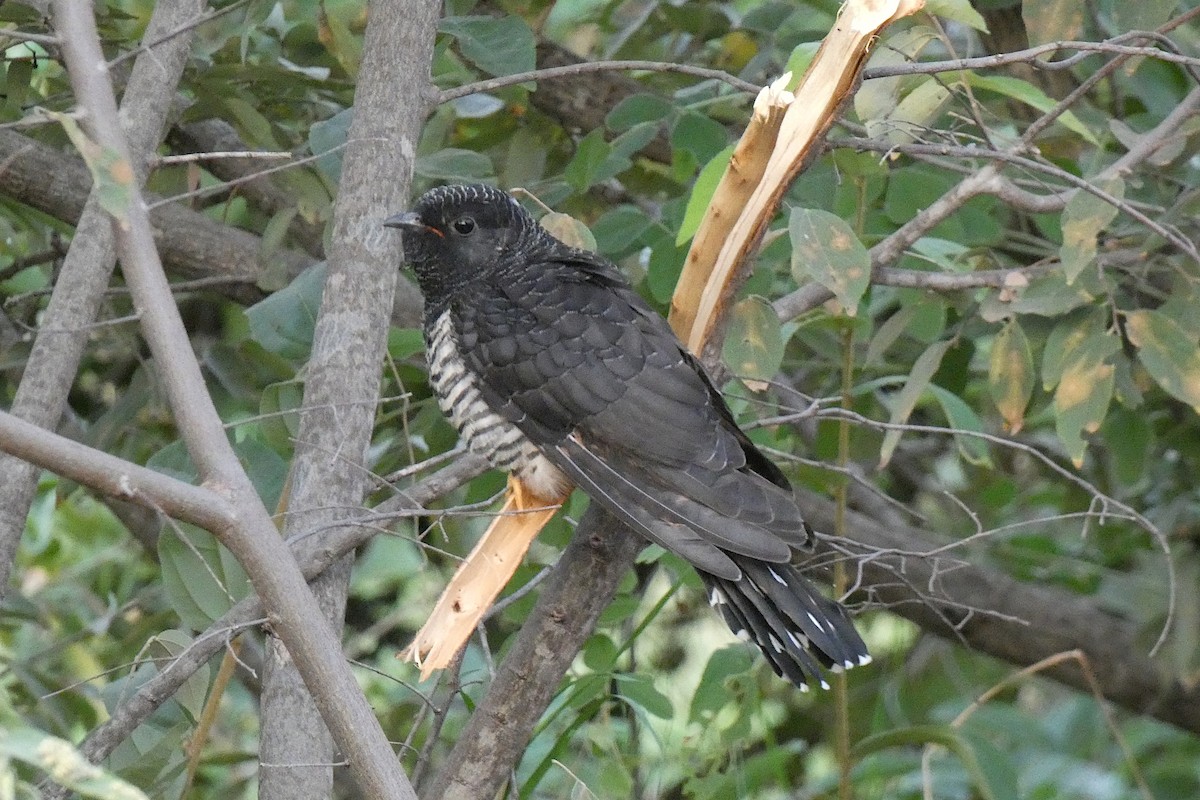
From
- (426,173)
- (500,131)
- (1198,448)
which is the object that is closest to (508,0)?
(500,131)

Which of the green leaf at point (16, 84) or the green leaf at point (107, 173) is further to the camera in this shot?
the green leaf at point (16, 84)

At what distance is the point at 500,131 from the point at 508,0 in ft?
1.16

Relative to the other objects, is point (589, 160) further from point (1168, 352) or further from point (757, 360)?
point (1168, 352)

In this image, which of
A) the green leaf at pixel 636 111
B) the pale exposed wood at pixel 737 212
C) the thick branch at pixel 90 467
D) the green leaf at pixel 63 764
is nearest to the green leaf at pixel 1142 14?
the pale exposed wood at pixel 737 212

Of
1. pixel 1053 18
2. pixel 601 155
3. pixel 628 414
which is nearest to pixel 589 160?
pixel 601 155

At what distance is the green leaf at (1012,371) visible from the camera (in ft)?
8.30

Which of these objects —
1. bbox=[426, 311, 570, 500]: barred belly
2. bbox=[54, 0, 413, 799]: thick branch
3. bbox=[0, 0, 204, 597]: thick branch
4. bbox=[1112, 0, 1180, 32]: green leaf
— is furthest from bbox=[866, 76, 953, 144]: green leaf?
bbox=[54, 0, 413, 799]: thick branch

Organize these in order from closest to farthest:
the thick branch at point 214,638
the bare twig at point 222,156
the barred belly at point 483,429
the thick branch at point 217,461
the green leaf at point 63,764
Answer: the green leaf at point 63,764 → the thick branch at point 217,461 → the bare twig at point 222,156 → the thick branch at point 214,638 → the barred belly at point 483,429

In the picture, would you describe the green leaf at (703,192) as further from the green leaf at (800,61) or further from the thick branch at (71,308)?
the thick branch at (71,308)

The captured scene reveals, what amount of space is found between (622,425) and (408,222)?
0.50m

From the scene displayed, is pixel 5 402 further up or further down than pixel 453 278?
further down

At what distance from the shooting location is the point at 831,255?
2.00m

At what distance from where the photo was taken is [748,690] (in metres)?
2.43

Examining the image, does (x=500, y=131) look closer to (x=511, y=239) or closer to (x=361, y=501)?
(x=511, y=239)
